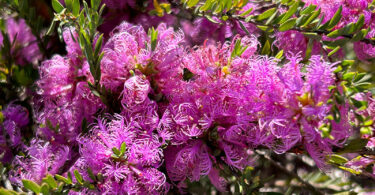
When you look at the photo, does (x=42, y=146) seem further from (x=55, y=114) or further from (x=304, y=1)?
(x=304, y=1)

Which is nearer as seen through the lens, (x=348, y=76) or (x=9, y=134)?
(x=348, y=76)

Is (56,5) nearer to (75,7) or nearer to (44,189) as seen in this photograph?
(75,7)

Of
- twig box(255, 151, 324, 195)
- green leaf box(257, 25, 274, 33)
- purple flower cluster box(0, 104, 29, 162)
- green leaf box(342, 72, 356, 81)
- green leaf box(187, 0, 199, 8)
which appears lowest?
twig box(255, 151, 324, 195)

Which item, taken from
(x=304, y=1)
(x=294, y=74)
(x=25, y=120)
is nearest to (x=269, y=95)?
(x=294, y=74)

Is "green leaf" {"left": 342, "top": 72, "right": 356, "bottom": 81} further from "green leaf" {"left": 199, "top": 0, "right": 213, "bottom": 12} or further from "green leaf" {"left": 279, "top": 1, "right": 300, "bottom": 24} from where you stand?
"green leaf" {"left": 199, "top": 0, "right": 213, "bottom": 12}

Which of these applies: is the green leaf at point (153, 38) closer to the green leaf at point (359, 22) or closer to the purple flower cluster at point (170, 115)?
the purple flower cluster at point (170, 115)

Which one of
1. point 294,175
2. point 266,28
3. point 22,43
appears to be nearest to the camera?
point 266,28

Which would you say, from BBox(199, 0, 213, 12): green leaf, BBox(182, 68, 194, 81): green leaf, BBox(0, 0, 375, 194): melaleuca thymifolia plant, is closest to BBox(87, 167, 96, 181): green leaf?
BBox(0, 0, 375, 194): melaleuca thymifolia plant

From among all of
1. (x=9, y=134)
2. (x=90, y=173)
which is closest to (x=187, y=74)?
(x=90, y=173)

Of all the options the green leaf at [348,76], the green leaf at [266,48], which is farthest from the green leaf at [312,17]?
the green leaf at [348,76]
